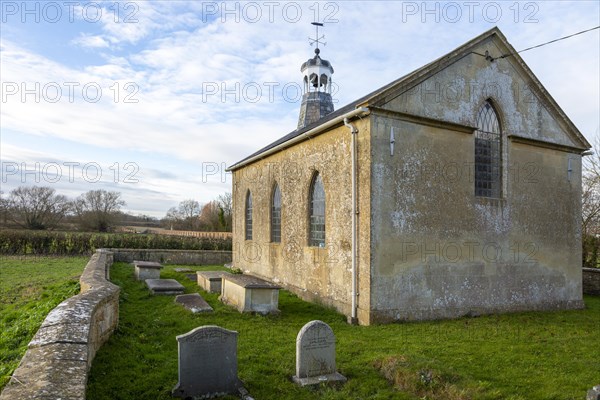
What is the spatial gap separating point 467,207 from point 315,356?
23.1 ft

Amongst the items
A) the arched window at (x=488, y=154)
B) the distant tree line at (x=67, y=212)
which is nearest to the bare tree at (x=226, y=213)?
the distant tree line at (x=67, y=212)

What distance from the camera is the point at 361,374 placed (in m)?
6.48

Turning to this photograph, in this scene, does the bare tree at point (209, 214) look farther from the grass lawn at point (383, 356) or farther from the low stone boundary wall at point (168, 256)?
the grass lawn at point (383, 356)

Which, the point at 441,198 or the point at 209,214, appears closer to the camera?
the point at 441,198

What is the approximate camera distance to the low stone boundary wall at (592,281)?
17281 millimetres

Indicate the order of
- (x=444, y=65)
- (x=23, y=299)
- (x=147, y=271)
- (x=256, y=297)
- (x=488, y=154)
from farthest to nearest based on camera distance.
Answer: (x=147, y=271) < (x=488, y=154) < (x=23, y=299) < (x=444, y=65) < (x=256, y=297)

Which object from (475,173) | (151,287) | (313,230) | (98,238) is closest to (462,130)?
(475,173)

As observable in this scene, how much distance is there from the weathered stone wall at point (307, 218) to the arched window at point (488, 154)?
408 centimetres

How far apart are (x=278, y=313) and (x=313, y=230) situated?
10.4 feet

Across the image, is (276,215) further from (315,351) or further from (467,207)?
(315,351)

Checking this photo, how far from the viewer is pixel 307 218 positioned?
12867 millimetres

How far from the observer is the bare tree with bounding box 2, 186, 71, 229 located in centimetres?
4421

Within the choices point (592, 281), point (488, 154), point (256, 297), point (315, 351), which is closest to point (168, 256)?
point (256, 297)

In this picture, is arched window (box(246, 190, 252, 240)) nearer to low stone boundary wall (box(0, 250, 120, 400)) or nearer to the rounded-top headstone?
low stone boundary wall (box(0, 250, 120, 400))
